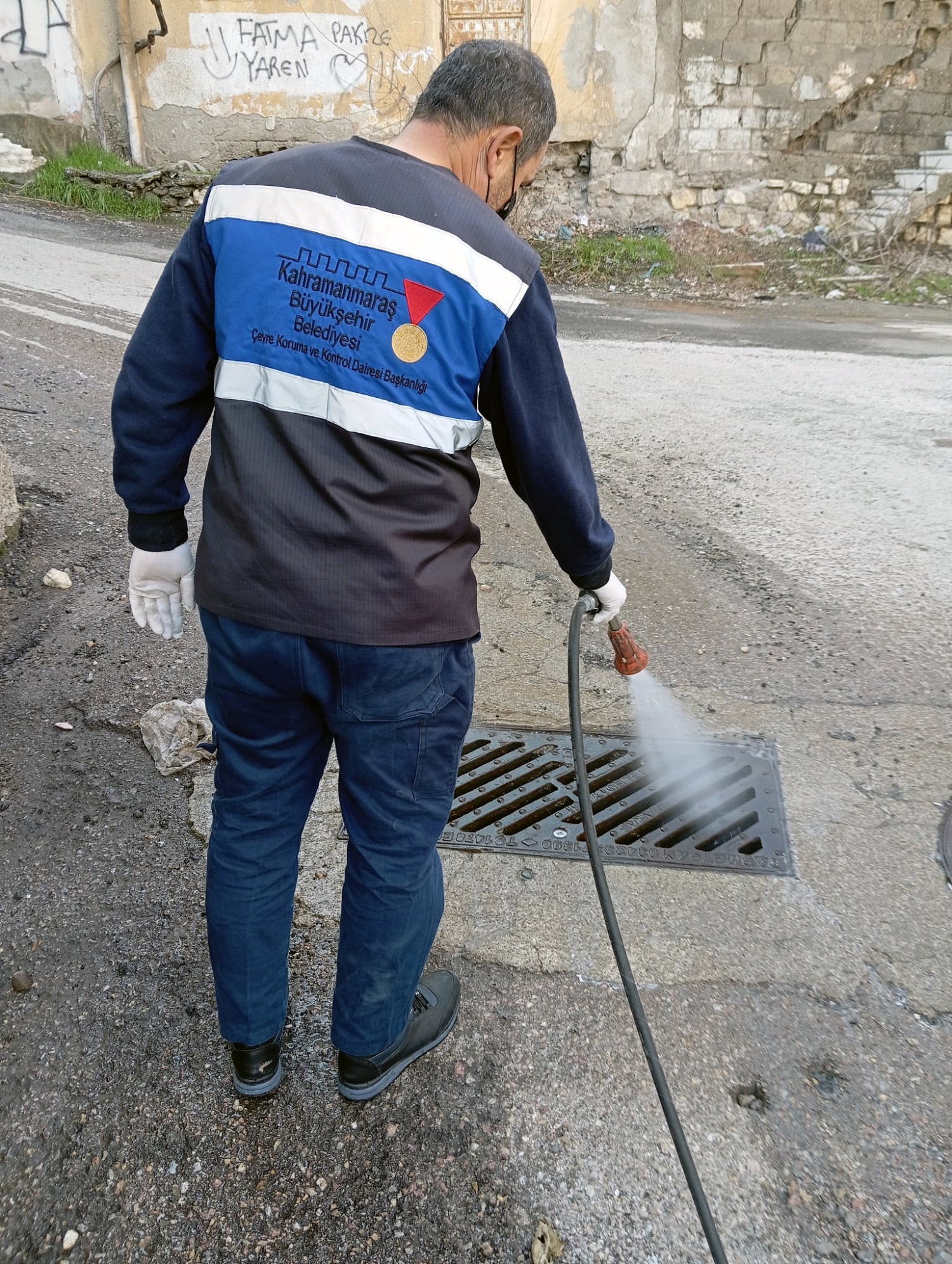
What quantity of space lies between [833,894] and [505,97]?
1.91m

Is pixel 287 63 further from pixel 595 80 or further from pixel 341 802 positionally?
pixel 341 802

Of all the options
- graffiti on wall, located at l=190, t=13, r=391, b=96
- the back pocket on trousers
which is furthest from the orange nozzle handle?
graffiti on wall, located at l=190, t=13, r=391, b=96

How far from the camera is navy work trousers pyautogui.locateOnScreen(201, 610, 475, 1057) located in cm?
161

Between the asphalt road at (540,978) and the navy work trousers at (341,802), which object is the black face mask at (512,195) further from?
the asphalt road at (540,978)

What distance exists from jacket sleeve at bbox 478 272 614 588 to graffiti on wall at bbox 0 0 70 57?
11359 millimetres

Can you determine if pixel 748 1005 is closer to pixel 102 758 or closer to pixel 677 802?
pixel 677 802

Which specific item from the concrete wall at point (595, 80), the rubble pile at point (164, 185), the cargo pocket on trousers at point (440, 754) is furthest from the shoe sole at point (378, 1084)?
the concrete wall at point (595, 80)

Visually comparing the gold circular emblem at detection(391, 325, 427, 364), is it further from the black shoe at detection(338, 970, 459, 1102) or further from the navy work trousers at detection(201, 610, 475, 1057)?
the black shoe at detection(338, 970, 459, 1102)

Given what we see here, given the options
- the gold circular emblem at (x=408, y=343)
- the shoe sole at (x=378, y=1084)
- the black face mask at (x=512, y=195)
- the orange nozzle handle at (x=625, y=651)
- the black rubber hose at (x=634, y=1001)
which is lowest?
the shoe sole at (x=378, y=1084)

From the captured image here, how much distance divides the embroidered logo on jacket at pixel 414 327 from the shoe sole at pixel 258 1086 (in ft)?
4.52

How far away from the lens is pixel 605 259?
10.2m

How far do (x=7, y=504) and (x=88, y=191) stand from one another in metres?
8.29

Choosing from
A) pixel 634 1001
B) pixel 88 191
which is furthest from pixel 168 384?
pixel 88 191

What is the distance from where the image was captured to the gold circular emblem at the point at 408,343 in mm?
1491
